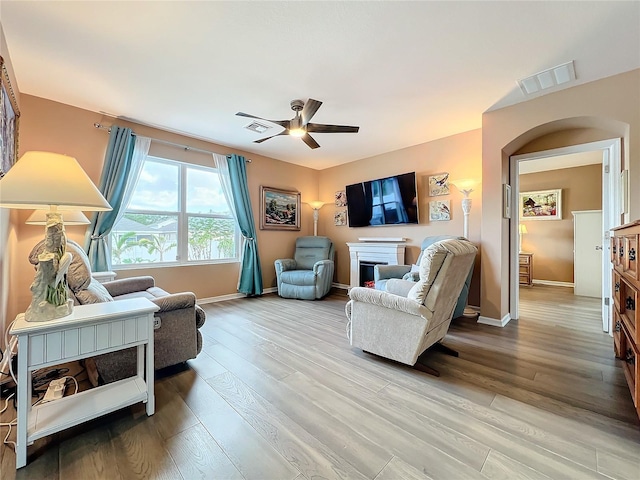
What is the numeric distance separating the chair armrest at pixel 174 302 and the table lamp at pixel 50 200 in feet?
1.82

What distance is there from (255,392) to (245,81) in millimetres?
2756

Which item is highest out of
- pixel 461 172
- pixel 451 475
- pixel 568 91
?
pixel 568 91

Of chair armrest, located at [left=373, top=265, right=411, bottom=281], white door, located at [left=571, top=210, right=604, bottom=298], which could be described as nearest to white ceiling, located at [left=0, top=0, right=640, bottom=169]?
chair armrest, located at [left=373, top=265, right=411, bottom=281]

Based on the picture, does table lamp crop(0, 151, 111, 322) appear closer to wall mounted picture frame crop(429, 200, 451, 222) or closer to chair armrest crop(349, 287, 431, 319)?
chair armrest crop(349, 287, 431, 319)

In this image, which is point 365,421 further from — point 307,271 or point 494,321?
point 307,271

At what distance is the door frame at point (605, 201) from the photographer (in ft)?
9.10

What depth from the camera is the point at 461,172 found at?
3908 millimetres

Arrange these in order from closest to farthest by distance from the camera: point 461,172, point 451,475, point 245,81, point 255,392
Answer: point 451,475 → point 255,392 → point 245,81 → point 461,172

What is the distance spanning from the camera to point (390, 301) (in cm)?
211

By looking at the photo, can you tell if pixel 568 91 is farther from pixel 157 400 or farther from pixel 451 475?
pixel 157 400

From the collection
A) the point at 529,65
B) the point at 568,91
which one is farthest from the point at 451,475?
the point at 568,91

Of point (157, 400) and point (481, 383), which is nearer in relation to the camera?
point (157, 400)

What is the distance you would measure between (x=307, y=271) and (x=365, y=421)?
3149mm

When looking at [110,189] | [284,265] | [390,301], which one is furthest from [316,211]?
[390,301]
